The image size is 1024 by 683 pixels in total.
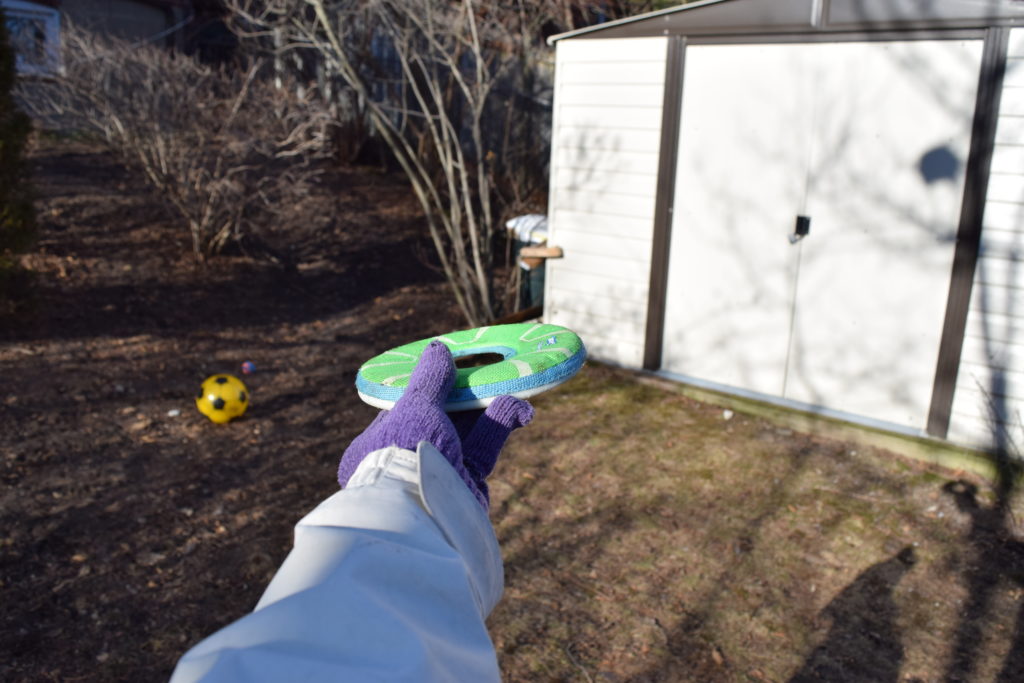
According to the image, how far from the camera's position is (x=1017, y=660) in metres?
3.21

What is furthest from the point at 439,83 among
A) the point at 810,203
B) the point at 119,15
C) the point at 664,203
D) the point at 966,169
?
the point at 119,15

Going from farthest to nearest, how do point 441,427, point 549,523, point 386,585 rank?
point 549,523
point 441,427
point 386,585

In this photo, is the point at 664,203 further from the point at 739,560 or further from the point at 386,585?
the point at 386,585

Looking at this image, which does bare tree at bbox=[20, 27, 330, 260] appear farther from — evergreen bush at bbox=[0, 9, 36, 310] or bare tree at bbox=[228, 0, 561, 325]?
evergreen bush at bbox=[0, 9, 36, 310]

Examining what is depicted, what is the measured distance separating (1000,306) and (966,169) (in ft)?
2.58

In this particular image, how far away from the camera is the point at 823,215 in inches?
197

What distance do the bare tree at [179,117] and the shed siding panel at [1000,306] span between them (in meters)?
5.44

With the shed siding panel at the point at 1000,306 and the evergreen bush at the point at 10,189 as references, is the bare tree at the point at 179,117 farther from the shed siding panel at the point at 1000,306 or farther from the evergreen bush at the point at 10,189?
the shed siding panel at the point at 1000,306

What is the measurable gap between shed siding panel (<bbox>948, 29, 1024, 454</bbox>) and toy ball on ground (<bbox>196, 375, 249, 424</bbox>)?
4.36 metres

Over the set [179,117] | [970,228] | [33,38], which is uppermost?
[33,38]

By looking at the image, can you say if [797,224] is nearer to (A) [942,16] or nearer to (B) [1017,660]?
(A) [942,16]

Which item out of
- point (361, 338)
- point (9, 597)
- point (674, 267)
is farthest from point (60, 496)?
point (674, 267)

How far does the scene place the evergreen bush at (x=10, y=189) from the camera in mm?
5965

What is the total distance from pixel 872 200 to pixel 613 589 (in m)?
2.85
